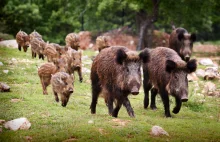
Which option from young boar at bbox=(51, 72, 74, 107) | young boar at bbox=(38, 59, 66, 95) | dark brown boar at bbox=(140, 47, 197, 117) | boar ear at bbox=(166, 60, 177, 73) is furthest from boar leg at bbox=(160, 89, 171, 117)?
young boar at bbox=(38, 59, 66, 95)

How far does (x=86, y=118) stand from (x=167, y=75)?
8.96 ft

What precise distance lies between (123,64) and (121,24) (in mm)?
24610

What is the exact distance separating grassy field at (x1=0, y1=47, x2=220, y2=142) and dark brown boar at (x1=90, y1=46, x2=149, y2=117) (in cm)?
44

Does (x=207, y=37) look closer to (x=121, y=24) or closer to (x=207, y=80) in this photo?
(x=121, y=24)

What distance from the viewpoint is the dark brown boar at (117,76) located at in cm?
910

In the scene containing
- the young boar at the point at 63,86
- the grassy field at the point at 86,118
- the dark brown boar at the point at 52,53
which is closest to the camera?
the grassy field at the point at 86,118

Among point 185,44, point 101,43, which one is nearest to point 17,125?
point 185,44

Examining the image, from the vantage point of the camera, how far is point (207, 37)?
40.9m

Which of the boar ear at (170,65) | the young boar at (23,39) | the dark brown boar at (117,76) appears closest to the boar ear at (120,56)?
the dark brown boar at (117,76)

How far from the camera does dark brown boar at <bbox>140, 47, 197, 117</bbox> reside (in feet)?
34.1

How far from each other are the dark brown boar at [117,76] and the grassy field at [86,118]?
444 millimetres

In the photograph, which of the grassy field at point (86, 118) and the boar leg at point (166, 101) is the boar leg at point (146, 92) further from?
the boar leg at point (166, 101)

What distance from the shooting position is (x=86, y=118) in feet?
30.3

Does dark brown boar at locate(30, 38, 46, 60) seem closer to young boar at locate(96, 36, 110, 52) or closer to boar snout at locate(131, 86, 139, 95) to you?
young boar at locate(96, 36, 110, 52)
